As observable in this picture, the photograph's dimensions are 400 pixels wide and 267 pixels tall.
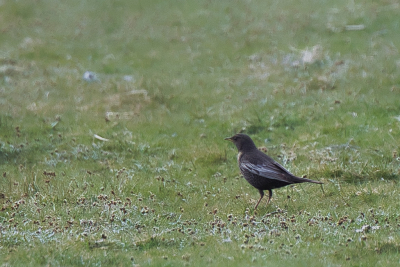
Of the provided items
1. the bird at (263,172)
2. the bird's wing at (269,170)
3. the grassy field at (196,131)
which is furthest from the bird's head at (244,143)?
the grassy field at (196,131)

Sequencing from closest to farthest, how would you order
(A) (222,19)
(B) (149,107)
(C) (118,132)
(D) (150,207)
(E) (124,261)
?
(E) (124,261) → (D) (150,207) → (C) (118,132) → (B) (149,107) → (A) (222,19)

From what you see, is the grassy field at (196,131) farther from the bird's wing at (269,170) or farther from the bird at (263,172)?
the bird's wing at (269,170)

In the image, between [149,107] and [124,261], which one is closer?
[124,261]

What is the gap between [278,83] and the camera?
1677 centimetres

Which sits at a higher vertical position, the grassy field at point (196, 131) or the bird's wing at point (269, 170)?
the bird's wing at point (269, 170)

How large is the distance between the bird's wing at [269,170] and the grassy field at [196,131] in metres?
0.54

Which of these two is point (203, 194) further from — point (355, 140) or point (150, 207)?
point (355, 140)

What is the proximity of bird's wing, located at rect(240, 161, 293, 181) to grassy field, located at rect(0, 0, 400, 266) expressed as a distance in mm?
542

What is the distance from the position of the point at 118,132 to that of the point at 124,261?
292 inches

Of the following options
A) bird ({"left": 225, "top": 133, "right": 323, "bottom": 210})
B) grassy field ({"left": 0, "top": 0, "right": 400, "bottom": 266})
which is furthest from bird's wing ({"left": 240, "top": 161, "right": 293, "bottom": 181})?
grassy field ({"left": 0, "top": 0, "right": 400, "bottom": 266})

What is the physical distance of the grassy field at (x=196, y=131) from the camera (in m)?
7.36

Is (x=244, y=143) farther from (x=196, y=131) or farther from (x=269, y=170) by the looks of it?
(x=196, y=131)

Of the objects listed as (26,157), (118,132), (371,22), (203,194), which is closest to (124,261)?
(203,194)

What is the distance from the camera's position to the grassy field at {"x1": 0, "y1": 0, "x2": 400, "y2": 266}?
24.1 feet
